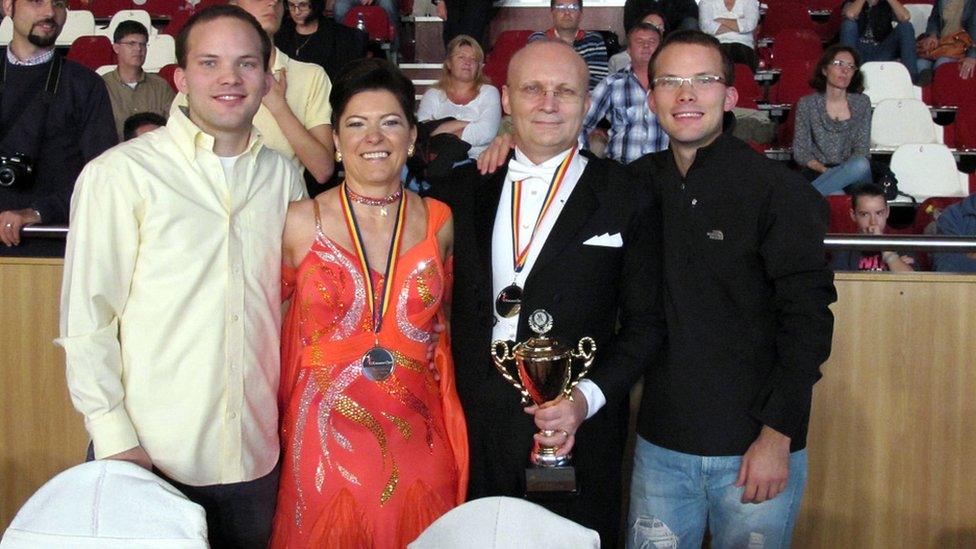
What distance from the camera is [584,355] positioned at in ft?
8.02

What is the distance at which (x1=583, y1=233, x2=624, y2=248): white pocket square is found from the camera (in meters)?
2.51

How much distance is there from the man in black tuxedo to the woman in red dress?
0.30 ft

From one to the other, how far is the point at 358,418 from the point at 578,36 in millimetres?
5154

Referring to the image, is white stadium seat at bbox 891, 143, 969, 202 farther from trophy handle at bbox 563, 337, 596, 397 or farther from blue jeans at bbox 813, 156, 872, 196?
trophy handle at bbox 563, 337, 596, 397

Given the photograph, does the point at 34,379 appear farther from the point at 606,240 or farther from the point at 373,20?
the point at 373,20

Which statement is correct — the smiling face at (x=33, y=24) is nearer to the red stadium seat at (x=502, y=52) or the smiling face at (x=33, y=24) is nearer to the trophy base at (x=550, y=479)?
the trophy base at (x=550, y=479)

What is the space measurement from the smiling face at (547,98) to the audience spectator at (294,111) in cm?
75

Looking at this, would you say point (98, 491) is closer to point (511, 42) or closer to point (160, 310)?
point (160, 310)

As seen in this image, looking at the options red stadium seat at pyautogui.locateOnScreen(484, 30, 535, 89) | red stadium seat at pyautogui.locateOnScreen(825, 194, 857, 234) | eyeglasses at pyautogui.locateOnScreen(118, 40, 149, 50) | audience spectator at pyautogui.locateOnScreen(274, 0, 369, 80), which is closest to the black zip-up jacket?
audience spectator at pyautogui.locateOnScreen(274, 0, 369, 80)

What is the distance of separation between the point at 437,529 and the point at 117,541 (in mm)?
→ 468

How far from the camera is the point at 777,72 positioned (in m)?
8.66

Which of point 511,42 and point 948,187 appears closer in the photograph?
point 948,187

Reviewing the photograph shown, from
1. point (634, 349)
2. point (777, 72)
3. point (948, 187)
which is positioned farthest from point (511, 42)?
point (634, 349)

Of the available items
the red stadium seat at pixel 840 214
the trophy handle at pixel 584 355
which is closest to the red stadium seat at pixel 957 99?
the red stadium seat at pixel 840 214
